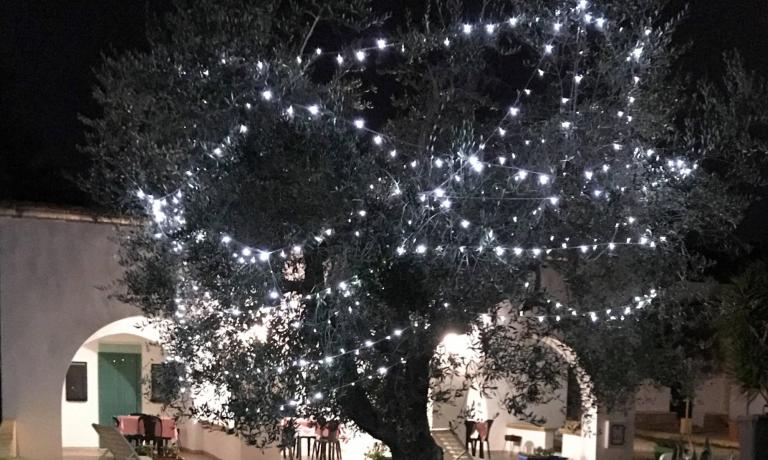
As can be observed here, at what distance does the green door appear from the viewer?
12242 mm

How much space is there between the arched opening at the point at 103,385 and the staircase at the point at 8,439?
3797 millimetres

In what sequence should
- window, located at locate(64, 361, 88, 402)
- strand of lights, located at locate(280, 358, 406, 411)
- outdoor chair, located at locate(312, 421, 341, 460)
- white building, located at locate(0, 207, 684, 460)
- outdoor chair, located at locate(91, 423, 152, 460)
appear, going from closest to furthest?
strand of lights, located at locate(280, 358, 406, 411) → white building, located at locate(0, 207, 684, 460) → outdoor chair, located at locate(91, 423, 152, 460) → outdoor chair, located at locate(312, 421, 341, 460) → window, located at locate(64, 361, 88, 402)

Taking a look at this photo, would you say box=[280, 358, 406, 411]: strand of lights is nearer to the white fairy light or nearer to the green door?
the white fairy light

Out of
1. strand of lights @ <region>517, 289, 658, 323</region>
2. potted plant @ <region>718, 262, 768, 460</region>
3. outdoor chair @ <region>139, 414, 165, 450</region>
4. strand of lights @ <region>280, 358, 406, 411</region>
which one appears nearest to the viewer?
strand of lights @ <region>280, 358, 406, 411</region>

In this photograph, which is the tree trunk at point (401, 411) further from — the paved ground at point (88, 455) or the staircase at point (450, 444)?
the paved ground at point (88, 455)

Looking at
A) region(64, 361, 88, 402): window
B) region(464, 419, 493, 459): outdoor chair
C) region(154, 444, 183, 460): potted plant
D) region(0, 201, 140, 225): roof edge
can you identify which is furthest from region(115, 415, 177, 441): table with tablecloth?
region(464, 419, 493, 459): outdoor chair

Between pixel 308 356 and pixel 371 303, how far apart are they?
525 millimetres

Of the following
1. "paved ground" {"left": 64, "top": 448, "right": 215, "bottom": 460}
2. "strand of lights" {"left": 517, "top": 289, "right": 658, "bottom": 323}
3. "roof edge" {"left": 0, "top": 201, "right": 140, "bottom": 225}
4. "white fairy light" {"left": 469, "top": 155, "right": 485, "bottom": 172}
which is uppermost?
"roof edge" {"left": 0, "top": 201, "right": 140, "bottom": 225}

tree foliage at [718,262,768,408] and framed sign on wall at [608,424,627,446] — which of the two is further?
framed sign on wall at [608,424,627,446]

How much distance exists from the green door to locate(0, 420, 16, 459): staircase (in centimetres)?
439

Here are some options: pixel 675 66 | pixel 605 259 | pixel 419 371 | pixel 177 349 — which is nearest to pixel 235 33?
pixel 177 349

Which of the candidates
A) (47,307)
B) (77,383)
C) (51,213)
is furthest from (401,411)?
(77,383)

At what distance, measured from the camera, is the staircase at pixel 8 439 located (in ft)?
23.1

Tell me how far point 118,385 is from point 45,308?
4.54 m
